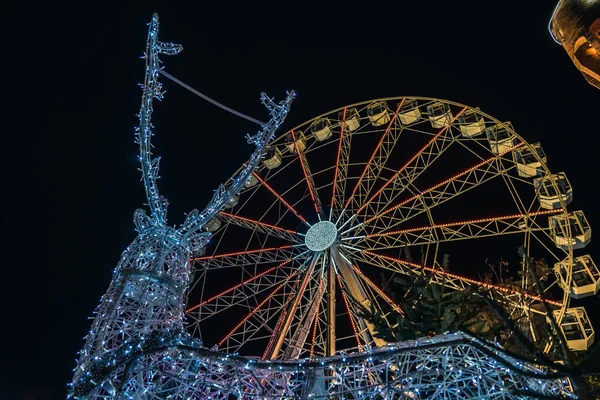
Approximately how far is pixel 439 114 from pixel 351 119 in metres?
2.85

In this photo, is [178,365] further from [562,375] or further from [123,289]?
[562,375]

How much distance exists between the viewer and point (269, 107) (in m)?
9.97

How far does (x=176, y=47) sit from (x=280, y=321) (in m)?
7.42

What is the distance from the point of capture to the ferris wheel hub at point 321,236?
14195 millimetres

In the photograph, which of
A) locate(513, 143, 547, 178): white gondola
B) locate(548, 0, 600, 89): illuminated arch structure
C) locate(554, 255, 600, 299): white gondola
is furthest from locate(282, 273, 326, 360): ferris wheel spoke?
locate(548, 0, 600, 89): illuminated arch structure

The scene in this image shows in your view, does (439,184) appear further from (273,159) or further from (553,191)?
(273,159)

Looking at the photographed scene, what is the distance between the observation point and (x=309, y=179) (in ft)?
53.9

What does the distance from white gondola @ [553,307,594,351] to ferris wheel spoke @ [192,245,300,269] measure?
7.73 m

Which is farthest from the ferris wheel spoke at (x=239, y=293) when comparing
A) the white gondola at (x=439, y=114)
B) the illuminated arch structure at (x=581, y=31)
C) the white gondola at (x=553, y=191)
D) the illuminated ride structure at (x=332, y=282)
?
the illuminated arch structure at (x=581, y=31)

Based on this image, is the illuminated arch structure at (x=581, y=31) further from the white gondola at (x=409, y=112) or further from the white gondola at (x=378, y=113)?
the white gondola at (x=378, y=113)

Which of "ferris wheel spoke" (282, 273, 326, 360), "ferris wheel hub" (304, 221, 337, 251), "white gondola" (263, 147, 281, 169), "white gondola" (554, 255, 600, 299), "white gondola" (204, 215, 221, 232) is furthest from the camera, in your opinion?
"white gondola" (263, 147, 281, 169)

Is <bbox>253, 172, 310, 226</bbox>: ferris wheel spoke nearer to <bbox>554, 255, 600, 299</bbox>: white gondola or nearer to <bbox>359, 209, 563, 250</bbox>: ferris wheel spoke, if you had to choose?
<bbox>359, 209, 563, 250</bbox>: ferris wheel spoke

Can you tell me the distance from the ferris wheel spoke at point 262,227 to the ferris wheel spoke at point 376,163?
6.19ft

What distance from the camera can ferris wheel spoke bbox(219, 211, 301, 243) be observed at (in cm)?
1530
